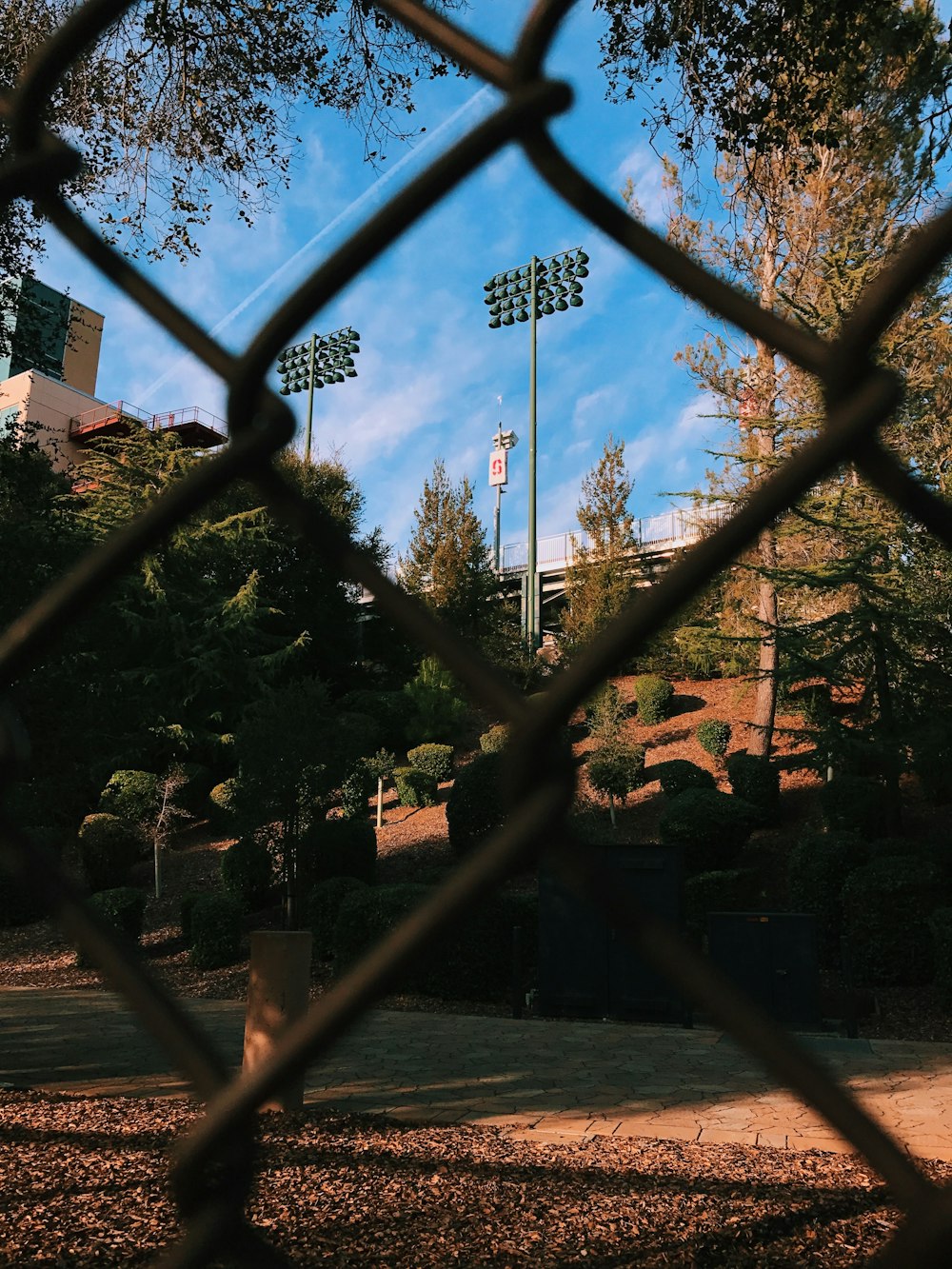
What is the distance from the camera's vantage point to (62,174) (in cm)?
76

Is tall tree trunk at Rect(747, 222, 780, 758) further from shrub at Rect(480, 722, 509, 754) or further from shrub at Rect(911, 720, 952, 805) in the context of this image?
shrub at Rect(480, 722, 509, 754)

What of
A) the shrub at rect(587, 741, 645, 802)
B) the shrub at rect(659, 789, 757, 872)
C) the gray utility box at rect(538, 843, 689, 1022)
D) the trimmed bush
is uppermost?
the trimmed bush

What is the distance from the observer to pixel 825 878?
1112 centimetres

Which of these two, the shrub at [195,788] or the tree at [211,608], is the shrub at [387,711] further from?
the shrub at [195,788]

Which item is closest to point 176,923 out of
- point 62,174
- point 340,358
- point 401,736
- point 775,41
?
point 401,736

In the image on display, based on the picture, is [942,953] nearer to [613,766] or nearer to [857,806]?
[857,806]

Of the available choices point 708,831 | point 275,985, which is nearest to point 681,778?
point 708,831

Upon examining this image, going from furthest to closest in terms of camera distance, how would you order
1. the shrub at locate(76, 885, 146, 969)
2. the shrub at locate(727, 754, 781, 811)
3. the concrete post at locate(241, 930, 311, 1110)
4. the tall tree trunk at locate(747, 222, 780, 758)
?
1. the shrub at locate(727, 754, 781, 811)
2. the tall tree trunk at locate(747, 222, 780, 758)
3. the shrub at locate(76, 885, 146, 969)
4. the concrete post at locate(241, 930, 311, 1110)

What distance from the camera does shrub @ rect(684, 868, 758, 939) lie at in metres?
11.6

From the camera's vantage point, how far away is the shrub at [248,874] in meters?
14.5

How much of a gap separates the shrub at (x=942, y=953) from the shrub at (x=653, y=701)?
13.2 m

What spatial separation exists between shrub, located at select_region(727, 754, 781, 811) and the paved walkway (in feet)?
21.9

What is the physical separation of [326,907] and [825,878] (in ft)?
19.0

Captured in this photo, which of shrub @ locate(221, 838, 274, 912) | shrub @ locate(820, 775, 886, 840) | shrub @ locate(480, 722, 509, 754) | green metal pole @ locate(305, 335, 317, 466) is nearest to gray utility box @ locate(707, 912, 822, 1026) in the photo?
shrub @ locate(820, 775, 886, 840)
